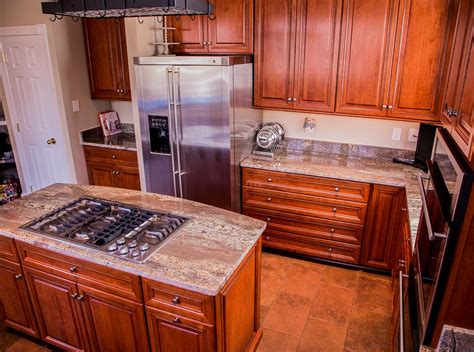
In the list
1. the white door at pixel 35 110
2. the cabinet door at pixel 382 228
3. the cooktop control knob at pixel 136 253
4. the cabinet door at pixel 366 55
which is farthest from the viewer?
the white door at pixel 35 110

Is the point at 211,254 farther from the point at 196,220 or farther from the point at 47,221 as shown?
the point at 47,221

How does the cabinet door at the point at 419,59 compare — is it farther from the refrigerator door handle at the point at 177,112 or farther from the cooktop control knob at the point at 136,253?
the cooktop control knob at the point at 136,253

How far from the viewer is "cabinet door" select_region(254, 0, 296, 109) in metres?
Answer: 2.92

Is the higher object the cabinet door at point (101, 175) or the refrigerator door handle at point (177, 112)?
the refrigerator door handle at point (177, 112)

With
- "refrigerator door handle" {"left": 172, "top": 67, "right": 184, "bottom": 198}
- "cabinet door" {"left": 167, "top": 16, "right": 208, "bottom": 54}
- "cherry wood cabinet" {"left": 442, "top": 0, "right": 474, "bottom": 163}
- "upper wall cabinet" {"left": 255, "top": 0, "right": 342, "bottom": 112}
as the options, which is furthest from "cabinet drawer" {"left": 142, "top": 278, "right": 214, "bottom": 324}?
"cabinet door" {"left": 167, "top": 16, "right": 208, "bottom": 54}

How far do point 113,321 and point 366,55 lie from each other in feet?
8.12

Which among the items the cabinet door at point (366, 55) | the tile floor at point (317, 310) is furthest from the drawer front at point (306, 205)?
the cabinet door at point (366, 55)

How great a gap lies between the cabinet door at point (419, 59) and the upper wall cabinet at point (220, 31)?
118 centimetres

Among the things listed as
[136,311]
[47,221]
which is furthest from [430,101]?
[47,221]

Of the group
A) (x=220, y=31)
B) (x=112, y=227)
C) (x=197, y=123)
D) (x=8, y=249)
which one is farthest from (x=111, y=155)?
(x=112, y=227)

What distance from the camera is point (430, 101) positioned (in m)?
2.68

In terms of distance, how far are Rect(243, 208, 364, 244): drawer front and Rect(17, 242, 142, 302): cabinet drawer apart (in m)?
1.68

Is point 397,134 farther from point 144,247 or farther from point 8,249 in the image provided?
point 8,249

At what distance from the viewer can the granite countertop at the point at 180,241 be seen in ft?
5.22
